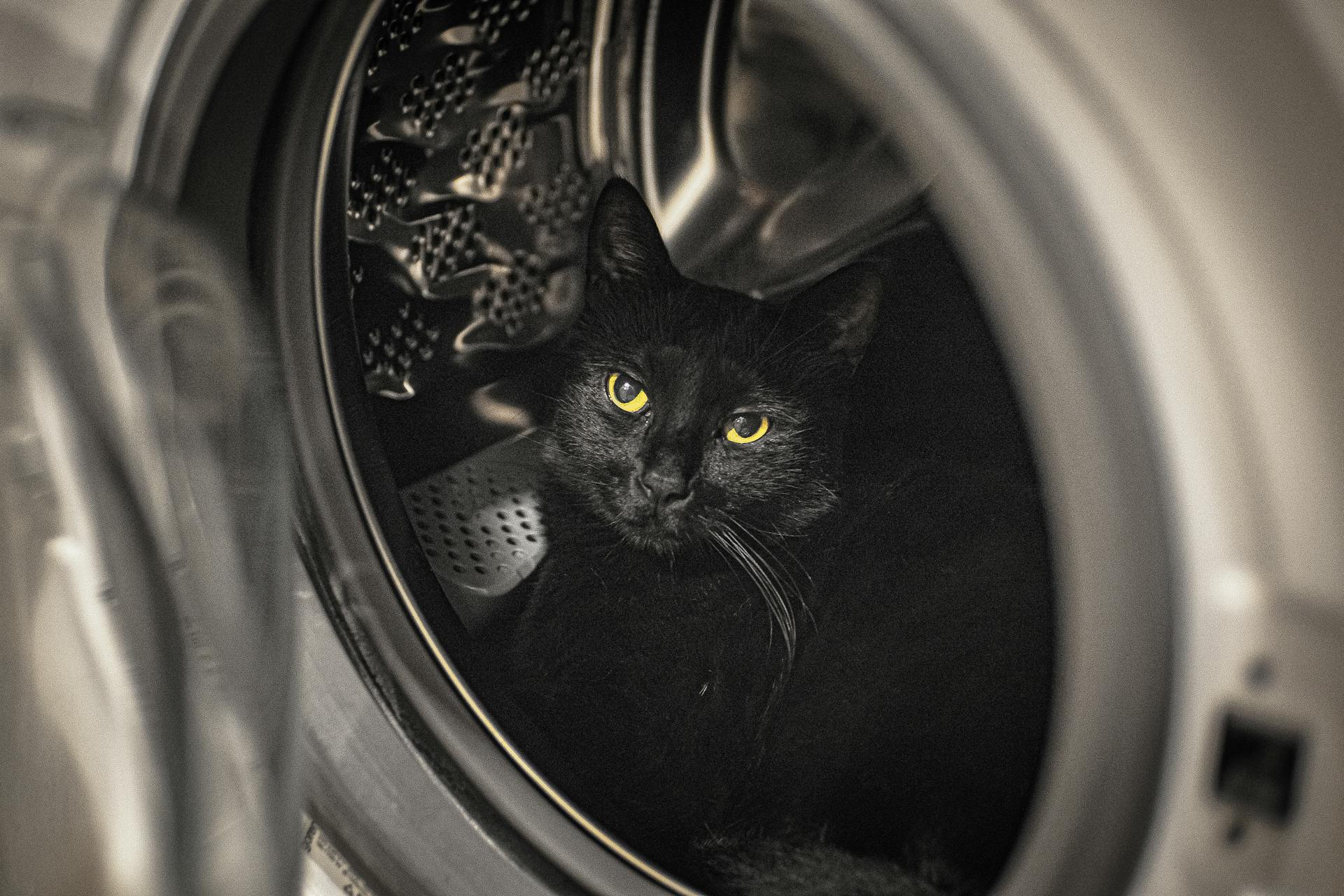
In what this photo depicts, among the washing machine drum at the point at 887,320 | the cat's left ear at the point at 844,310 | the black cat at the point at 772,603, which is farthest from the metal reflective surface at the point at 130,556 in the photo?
the cat's left ear at the point at 844,310

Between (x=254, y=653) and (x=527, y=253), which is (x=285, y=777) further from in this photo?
(x=527, y=253)

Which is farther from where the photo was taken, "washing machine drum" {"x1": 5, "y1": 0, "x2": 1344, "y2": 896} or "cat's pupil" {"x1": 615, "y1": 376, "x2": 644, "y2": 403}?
"cat's pupil" {"x1": 615, "y1": 376, "x2": 644, "y2": 403}

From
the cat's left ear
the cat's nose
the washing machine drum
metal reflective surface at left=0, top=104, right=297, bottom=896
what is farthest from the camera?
the cat's nose

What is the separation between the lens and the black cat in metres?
0.56

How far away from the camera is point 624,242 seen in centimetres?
79

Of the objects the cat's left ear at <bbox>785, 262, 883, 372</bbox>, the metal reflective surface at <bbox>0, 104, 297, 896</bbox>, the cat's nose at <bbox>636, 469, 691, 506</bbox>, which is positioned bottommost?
the metal reflective surface at <bbox>0, 104, 297, 896</bbox>

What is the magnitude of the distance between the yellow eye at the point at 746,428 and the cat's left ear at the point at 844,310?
0.09 m

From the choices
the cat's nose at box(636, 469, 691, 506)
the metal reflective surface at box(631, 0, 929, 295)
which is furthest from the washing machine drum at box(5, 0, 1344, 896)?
the cat's nose at box(636, 469, 691, 506)

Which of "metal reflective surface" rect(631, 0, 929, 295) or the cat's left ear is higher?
"metal reflective surface" rect(631, 0, 929, 295)

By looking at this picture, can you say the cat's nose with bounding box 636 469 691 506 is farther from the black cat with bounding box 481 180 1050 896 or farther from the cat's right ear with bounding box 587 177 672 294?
the cat's right ear with bounding box 587 177 672 294

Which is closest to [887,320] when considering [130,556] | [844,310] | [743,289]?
[844,310]

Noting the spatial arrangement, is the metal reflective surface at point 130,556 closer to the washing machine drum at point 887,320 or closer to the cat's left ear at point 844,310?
the washing machine drum at point 887,320

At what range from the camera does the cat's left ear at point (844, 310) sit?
0.65 meters

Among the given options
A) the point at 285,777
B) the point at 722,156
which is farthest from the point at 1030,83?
the point at 285,777
